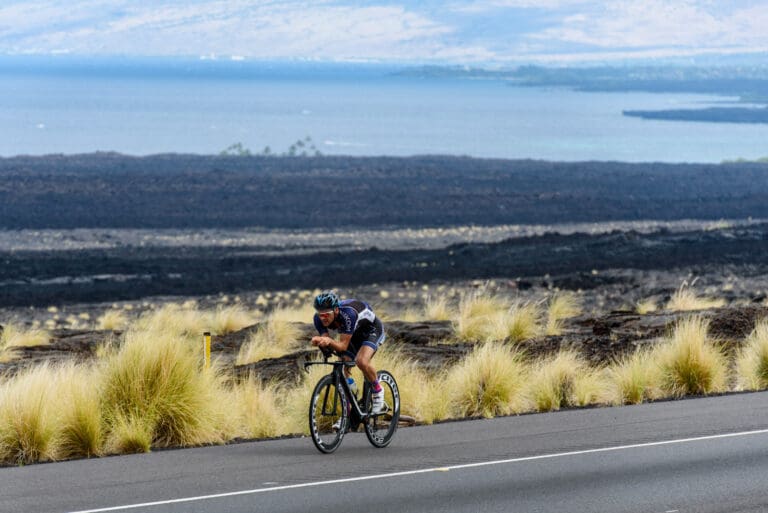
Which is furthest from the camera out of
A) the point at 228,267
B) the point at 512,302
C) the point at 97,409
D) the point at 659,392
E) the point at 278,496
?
the point at 228,267

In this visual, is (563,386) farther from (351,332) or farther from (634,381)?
(351,332)

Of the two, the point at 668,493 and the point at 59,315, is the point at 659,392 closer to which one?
the point at 668,493

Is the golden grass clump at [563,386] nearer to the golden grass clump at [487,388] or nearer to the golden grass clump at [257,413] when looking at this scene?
the golden grass clump at [487,388]

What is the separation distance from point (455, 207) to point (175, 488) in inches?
2222

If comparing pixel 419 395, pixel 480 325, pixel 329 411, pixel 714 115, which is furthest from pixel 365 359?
pixel 714 115

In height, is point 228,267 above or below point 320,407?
below

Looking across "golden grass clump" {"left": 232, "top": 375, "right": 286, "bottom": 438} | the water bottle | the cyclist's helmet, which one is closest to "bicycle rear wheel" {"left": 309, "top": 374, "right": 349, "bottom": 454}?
the water bottle

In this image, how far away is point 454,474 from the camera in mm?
11266

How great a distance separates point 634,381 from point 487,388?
1.92 meters

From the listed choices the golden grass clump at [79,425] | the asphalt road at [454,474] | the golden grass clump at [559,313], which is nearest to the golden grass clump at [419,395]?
the asphalt road at [454,474]

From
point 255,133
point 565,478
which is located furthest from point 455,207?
point 255,133

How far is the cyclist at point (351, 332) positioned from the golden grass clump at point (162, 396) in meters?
1.90

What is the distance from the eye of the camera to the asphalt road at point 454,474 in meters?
10.1

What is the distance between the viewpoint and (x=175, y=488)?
10648 millimetres
